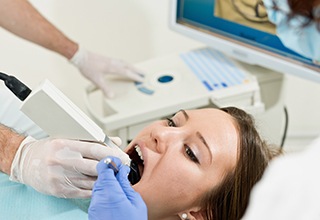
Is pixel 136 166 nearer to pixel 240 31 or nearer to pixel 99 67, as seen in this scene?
pixel 99 67

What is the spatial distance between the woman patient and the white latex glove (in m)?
0.69

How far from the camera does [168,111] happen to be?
1.92 metres

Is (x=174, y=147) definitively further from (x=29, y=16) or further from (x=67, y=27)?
(x=67, y=27)

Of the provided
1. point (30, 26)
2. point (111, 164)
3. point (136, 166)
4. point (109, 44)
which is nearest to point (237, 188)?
point (136, 166)

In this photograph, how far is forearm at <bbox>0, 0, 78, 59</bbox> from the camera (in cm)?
185

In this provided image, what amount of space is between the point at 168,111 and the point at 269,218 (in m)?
1.27

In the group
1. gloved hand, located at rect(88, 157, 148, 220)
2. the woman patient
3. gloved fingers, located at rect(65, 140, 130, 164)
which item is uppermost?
gloved fingers, located at rect(65, 140, 130, 164)

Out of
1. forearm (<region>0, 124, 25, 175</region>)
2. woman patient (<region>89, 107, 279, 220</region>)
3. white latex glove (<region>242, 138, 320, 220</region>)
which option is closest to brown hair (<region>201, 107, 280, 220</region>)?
woman patient (<region>89, 107, 279, 220</region>)

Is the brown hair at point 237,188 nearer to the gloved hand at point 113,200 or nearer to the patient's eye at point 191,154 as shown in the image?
the patient's eye at point 191,154

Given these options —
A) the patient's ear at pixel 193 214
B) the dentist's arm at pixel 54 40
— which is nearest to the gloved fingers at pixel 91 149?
the patient's ear at pixel 193 214

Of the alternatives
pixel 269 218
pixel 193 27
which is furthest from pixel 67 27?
pixel 269 218

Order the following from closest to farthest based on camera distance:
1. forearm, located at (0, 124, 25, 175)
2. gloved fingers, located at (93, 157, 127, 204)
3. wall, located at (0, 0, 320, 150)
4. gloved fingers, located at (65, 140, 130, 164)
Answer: gloved fingers, located at (93, 157, 127, 204), gloved fingers, located at (65, 140, 130, 164), forearm, located at (0, 124, 25, 175), wall, located at (0, 0, 320, 150)

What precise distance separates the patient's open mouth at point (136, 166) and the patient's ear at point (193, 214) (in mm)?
146

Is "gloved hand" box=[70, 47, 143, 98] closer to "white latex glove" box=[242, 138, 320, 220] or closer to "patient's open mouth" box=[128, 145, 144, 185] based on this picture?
"patient's open mouth" box=[128, 145, 144, 185]
